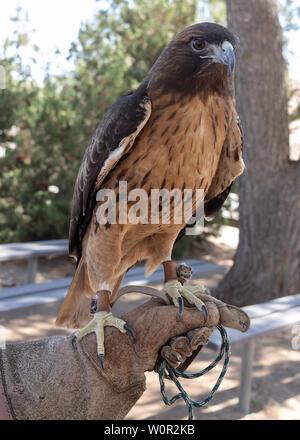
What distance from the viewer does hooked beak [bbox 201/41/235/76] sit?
1.62 meters

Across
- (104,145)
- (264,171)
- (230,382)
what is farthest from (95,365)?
(264,171)

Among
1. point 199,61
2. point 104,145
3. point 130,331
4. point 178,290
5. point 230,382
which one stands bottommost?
point 230,382

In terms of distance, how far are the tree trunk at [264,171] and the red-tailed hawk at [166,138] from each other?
9.66 ft

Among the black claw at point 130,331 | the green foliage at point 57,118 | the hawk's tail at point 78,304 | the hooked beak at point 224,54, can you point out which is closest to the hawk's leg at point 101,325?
the black claw at point 130,331

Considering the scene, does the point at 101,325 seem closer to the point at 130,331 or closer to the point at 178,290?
the point at 130,331

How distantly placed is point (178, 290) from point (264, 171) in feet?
10.8

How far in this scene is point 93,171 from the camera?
6.28 feet

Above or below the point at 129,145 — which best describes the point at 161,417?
below

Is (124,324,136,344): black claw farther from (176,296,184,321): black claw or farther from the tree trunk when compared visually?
the tree trunk

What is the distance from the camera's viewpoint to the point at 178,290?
1905 mm

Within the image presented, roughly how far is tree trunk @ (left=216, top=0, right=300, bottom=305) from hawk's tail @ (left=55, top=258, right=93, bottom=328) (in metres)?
3.13

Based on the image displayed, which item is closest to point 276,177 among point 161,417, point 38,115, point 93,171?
point 161,417
